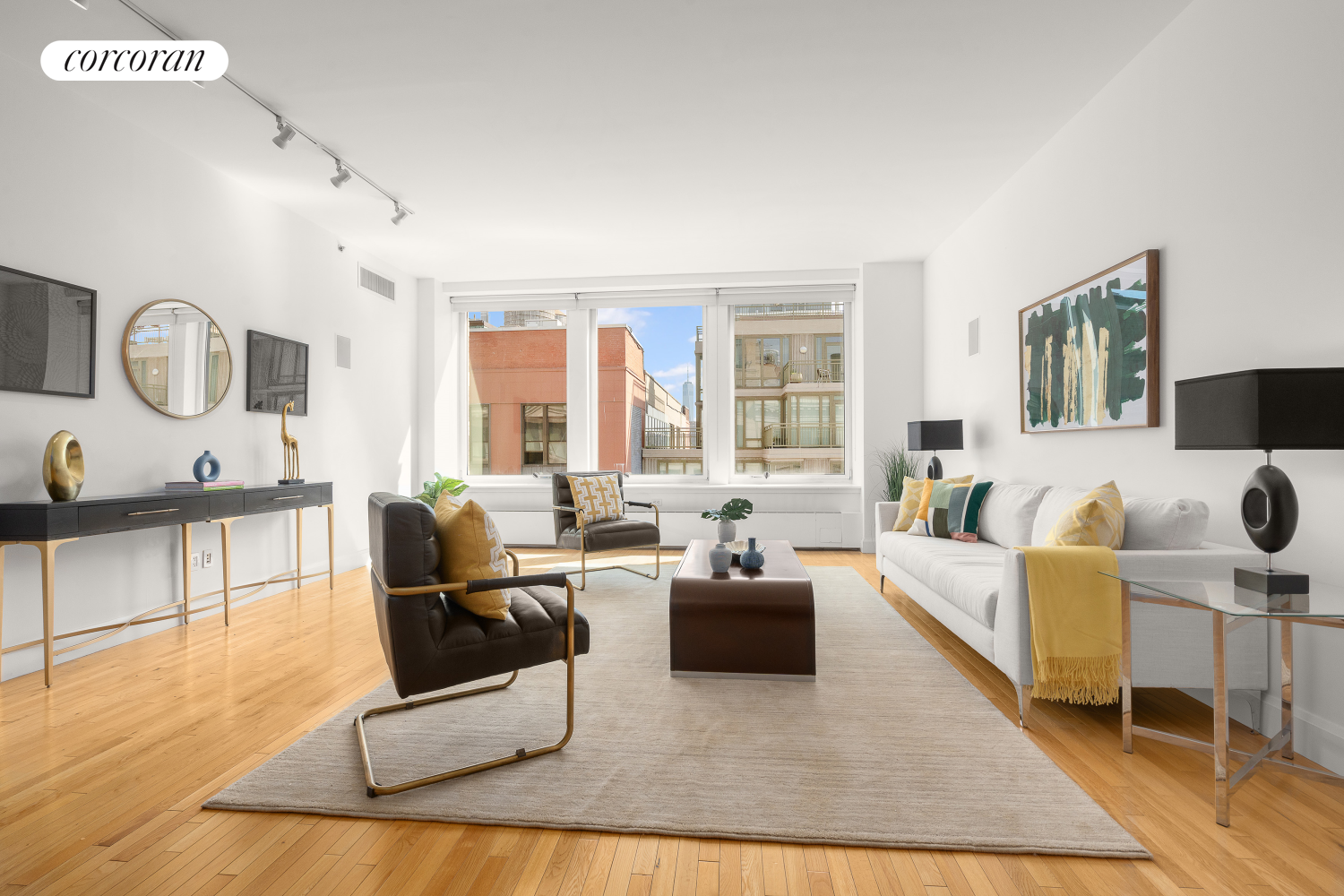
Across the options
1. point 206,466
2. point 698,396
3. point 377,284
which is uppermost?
point 377,284

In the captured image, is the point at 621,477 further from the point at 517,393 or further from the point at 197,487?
the point at 197,487

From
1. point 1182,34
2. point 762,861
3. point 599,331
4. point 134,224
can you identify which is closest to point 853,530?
point 599,331

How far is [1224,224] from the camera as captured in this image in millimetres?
2711

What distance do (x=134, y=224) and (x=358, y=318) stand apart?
93.0 inches

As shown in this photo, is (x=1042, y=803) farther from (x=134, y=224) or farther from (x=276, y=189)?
(x=276, y=189)

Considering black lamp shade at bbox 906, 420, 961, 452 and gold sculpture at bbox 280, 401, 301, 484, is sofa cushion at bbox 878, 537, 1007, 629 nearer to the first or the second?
black lamp shade at bbox 906, 420, 961, 452

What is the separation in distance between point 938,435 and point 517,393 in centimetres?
461

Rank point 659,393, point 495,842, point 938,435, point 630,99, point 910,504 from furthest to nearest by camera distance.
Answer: point 659,393, point 938,435, point 910,504, point 630,99, point 495,842

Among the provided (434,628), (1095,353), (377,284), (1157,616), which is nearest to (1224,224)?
(1095,353)

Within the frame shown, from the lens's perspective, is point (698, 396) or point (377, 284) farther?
point (698, 396)

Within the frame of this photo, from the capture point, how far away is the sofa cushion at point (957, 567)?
2961 mm

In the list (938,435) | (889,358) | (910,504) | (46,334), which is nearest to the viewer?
(46,334)

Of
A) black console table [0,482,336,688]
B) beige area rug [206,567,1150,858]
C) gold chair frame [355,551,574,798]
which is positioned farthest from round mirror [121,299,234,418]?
gold chair frame [355,551,574,798]

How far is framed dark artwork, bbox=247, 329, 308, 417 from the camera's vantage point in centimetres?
475
